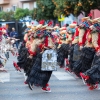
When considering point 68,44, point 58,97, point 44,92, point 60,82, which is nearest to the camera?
point 58,97

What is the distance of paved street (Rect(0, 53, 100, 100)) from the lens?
43.2 ft

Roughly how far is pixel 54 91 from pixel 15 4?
58786mm

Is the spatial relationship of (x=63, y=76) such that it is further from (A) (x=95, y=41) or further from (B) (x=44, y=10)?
(B) (x=44, y=10)

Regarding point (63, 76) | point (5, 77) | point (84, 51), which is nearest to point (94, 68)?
point (84, 51)

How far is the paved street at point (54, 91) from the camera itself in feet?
43.2

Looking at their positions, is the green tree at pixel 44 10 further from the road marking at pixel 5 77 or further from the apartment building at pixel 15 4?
the road marking at pixel 5 77

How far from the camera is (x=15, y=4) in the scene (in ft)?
238

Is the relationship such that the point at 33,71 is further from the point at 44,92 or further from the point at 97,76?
the point at 97,76

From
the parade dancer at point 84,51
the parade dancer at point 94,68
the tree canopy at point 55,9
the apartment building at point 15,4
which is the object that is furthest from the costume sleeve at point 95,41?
the apartment building at point 15,4

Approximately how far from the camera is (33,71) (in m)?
14.4

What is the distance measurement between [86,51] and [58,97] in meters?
2.87

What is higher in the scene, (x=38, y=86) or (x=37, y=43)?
(x=37, y=43)

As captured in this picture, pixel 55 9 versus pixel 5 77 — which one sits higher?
pixel 5 77

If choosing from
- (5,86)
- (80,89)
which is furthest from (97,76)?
(5,86)
